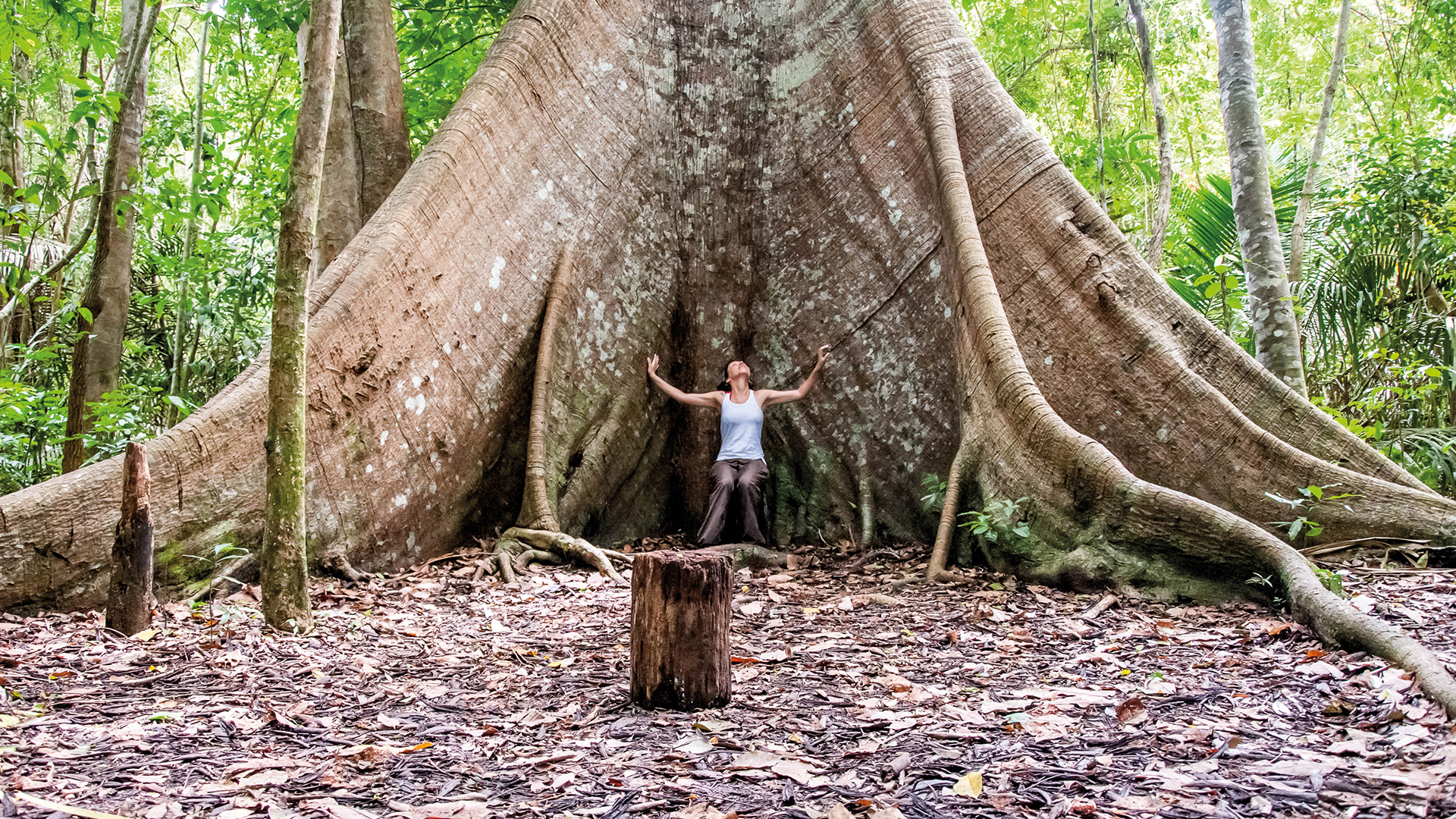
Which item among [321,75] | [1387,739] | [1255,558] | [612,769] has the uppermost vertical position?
[321,75]

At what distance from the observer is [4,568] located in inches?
141

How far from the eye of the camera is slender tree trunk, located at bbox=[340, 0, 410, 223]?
237 inches

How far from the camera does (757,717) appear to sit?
2705 millimetres

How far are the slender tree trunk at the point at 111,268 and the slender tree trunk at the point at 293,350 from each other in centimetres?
278

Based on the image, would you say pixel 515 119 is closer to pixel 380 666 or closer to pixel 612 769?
pixel 380 666

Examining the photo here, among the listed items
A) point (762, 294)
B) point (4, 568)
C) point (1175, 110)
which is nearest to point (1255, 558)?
point (762, 294)

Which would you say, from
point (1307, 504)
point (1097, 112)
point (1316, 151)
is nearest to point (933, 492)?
point (1307, 504)

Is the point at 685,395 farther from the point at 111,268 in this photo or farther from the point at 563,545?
the point at 111,268

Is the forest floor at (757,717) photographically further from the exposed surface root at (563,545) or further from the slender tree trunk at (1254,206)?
the slender tree trunk at (1254,206)

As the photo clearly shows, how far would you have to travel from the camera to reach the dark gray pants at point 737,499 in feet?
18.3

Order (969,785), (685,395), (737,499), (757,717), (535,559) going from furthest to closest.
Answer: (685,395), (737,499), (535,559), (757,717), (969,785)

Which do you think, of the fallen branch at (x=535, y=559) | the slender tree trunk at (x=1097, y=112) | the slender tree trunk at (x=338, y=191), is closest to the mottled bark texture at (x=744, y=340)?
the fallen branch at (x=535, y=559)

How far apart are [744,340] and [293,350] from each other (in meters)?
3.17

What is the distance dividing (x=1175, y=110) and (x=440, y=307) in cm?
1413
